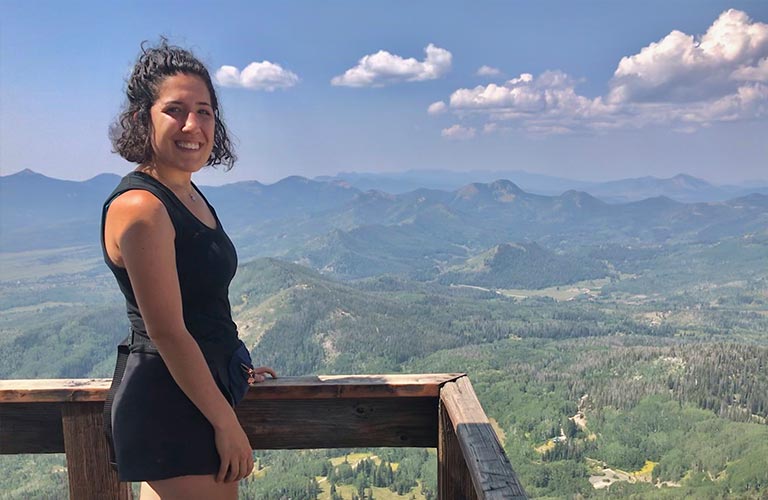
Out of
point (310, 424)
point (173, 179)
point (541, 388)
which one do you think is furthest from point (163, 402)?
point (541, 388)

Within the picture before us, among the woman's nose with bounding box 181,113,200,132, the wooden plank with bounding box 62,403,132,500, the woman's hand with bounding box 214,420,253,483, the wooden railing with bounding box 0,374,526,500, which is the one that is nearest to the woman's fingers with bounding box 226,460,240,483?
the woman's hand with bounding box 214,420,253,483

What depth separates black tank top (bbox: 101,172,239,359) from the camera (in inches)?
74.7

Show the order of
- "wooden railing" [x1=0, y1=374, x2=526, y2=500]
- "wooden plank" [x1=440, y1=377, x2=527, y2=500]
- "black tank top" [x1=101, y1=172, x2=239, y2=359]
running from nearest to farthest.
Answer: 1. "wooden plank" [x1=440, y1=377, x2=527, y2=500]
2. "black tank top" [x1=101, y1=172, x2=239, y2=359]
3. "wooden railing" [x1=0, y1=374, x2=526, y2=500]

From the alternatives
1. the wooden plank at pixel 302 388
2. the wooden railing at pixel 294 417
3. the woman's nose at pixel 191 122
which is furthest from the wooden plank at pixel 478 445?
the woman's nose at pixel 191 122

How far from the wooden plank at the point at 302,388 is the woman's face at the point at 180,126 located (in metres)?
1.14

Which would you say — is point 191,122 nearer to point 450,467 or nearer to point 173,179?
point 173,179

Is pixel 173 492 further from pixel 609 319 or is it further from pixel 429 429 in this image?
pixel 609 319

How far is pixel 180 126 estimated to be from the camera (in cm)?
213

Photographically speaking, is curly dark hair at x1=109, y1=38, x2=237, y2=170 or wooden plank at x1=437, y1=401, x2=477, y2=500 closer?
curly dark hair at x1=109, y1=38, x2=237, y2=170

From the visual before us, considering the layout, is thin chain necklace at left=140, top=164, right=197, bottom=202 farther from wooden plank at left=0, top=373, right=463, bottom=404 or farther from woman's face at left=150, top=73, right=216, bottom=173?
wooden plank at left=0, top=373, right=463, bottom=404

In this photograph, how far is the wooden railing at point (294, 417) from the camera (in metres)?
2.67

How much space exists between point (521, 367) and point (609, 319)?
74.8 meters

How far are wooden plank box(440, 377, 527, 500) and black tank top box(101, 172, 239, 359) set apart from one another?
99cm

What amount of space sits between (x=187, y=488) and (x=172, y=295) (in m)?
0.70
